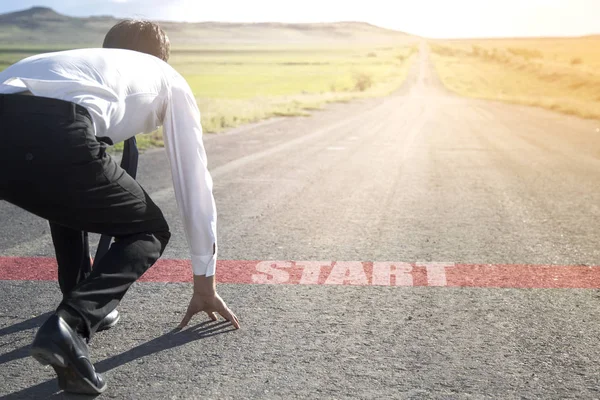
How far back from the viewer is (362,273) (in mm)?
4730

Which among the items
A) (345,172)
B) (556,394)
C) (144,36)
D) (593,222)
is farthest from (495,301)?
(345,172)

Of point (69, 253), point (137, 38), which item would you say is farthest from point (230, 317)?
point (137, 38)

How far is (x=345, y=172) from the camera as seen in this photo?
10.1 meters

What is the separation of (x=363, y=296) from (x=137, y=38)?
196 cm

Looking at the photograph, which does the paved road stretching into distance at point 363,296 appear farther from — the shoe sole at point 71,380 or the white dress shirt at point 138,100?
the white dress shirt at point 138,100

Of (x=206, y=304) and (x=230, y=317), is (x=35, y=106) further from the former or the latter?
(x=230, y=317)

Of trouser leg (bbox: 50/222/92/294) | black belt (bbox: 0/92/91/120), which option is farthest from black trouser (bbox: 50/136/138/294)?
black belt (bbox: 0/92/91/120)

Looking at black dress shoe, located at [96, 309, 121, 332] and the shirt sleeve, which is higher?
the shirt sleeve

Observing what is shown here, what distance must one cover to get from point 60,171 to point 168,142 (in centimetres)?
57

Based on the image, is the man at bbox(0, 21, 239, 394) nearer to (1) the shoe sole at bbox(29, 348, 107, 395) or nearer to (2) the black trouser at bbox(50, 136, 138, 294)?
(1) the shoe sole at bbox(29, 348, 107, 395)

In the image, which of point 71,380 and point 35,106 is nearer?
point 35,106

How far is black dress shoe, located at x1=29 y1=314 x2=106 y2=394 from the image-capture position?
246 cm

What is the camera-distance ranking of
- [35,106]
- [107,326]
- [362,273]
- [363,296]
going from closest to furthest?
[35,106] < [107,326] < [363,296] < [362,273]

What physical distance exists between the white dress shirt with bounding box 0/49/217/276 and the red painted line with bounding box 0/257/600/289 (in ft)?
4.94
